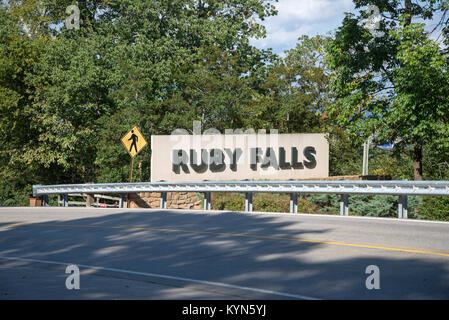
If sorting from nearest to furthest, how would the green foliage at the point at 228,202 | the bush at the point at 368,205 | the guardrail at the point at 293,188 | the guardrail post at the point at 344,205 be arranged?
the guardrail at the point at 293,188, the guardrail post at the point at 344,205, the bush at the point at 368,205, the green foliage at the point at 228,202

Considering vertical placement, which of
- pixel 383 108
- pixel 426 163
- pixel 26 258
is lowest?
pixel 26 258

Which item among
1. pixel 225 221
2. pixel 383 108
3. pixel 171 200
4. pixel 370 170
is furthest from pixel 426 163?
pixel 225 221

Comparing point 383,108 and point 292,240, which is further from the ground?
point 383,108

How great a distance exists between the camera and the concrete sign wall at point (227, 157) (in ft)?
95.4

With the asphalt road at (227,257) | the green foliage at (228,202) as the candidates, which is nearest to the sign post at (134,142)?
the green foliage at (228,202)

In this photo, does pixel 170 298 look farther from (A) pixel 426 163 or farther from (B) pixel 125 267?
(A) pixel 426 163

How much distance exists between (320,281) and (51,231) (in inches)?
336

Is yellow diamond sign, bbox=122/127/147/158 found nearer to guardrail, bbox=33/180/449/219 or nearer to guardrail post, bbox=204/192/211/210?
guardrail, bbox=33/180/449/219

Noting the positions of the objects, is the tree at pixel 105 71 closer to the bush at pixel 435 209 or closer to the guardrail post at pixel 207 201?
the guardrail post at pixel 207 201

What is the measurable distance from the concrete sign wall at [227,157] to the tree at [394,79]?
17.6 ft

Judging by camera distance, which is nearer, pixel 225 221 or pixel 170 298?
pixel 170 298

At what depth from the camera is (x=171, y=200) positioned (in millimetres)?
26844

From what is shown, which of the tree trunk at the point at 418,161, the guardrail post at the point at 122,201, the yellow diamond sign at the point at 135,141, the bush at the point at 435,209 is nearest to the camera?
the bush at the point at 435,209
